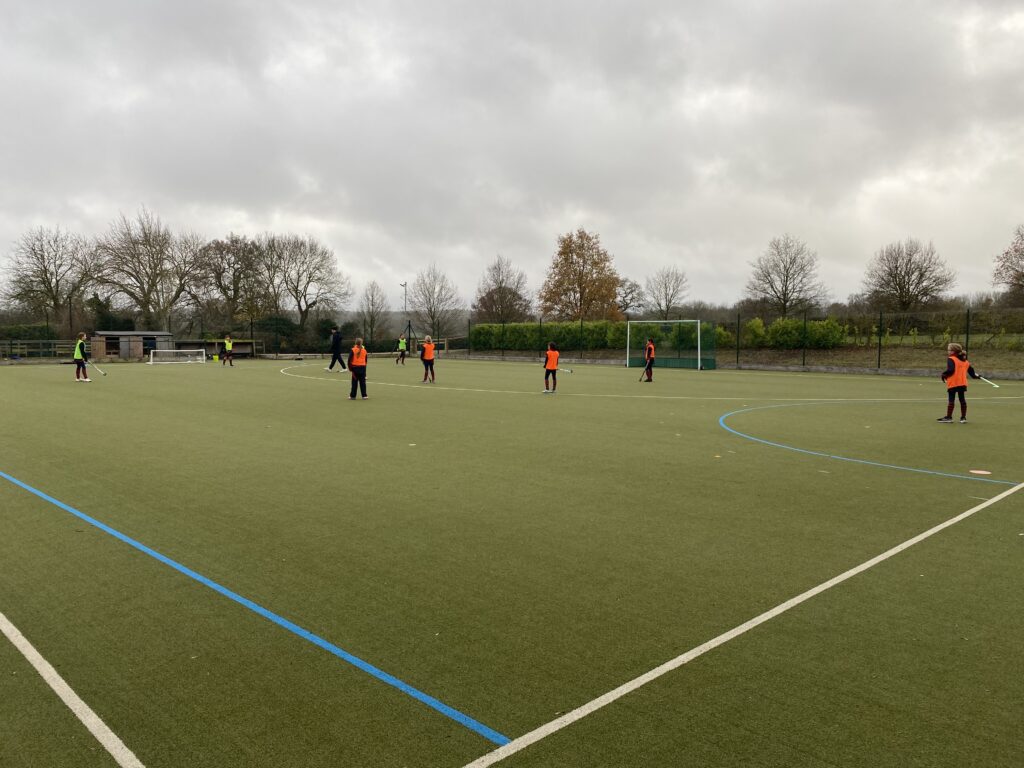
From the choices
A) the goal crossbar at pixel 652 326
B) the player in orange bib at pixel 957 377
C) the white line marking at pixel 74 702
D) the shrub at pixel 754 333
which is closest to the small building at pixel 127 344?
the goal crossbar at pixel 652 326

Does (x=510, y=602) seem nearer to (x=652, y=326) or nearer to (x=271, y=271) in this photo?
(x=652, y=326)

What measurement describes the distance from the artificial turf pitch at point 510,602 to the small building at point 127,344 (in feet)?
120

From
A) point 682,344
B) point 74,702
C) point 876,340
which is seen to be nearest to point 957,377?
point 74,702

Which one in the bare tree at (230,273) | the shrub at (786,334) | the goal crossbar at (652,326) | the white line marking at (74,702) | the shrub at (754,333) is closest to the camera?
the white line marking at (74,702)

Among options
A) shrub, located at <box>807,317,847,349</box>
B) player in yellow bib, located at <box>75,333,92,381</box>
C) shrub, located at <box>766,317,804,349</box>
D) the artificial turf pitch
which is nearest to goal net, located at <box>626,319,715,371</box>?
shrub, located at <box>766,317,804,349</box>

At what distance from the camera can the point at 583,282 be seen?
6262 cm

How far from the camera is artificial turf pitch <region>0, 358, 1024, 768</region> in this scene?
10.1 ft

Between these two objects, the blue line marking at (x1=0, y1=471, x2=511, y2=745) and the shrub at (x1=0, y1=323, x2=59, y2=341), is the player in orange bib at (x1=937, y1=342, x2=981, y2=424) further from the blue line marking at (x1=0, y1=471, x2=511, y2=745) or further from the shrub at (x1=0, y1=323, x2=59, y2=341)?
the shrub at (x1=0, y1=323, x2=59, y2=341)

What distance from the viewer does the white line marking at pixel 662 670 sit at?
2945 mm

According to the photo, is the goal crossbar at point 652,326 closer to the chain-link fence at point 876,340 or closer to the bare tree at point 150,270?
the chain-link fence at point 876,340

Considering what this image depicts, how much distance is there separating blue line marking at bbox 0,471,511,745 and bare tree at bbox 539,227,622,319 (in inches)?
2282

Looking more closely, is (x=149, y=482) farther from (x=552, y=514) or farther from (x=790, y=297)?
(x=790, y=297)

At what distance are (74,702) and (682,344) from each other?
3695 cm

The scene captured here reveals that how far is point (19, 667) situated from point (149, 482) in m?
4.67
